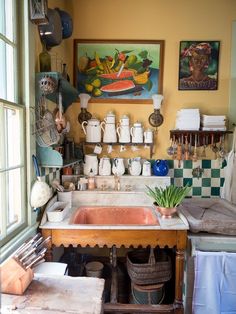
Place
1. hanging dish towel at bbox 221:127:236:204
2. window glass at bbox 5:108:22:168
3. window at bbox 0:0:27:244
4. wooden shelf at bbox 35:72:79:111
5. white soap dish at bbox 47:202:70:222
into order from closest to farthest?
1. window at bbox 0:0:27:244
2. window glass at bbox 5:108:22:168
3. wooden shelf at bbox 35:72:79:111
4. white soap dish at bbox 47:202:70:222
5. hanging dish towel at bbox 221:127:236:204

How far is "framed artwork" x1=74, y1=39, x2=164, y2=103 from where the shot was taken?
2295 millimetres

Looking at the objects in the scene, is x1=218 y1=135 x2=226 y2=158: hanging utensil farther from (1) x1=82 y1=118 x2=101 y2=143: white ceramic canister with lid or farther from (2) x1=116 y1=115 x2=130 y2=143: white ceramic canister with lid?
(1) x1=82 y1=118 x2=101 y2=143: white ceramic canister with lid

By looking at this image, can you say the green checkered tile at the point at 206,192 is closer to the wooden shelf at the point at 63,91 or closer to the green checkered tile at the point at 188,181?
the green checkered tile at the point at 188,181

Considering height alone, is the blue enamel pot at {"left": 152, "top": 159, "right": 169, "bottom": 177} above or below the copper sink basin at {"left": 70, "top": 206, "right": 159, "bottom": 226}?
above

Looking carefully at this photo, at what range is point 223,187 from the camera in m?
2.30

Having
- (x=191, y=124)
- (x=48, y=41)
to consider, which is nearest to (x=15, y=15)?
(x=48, y=41)

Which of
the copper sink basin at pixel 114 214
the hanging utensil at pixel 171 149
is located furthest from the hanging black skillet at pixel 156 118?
the copper sink basin at pixel 114 214

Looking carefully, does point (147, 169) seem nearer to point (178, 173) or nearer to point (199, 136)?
point (178, 173)

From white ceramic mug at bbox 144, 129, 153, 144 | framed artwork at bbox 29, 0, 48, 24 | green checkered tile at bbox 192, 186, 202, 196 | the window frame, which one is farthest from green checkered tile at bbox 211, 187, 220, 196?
framed artwork at bbox 29, 0, 48, 24

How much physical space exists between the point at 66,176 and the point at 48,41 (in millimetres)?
1084

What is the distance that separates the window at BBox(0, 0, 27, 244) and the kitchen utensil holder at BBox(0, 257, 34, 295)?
288 mm

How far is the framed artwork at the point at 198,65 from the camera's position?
229cm

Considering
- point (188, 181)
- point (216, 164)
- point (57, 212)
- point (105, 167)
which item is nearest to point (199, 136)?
point (216, 164)

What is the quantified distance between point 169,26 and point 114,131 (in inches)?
43.1
